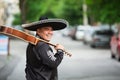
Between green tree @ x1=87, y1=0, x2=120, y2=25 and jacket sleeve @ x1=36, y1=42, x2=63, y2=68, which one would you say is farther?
green tree @ x1=87, y1=0, x2=120, y2=25

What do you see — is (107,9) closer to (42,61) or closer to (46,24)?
(46,24)

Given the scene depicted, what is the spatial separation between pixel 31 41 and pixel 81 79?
11.2 meters

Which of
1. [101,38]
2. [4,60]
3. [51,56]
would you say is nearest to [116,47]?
[4,60]

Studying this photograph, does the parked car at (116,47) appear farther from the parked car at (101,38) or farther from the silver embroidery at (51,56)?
the silver embroidery at (51,56)

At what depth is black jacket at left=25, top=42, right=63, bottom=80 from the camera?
7297 millimetres

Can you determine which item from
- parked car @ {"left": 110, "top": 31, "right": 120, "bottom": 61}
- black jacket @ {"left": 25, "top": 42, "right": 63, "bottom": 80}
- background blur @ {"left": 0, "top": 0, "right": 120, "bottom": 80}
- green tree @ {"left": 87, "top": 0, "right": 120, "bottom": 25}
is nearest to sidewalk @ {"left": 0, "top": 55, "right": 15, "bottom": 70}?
background blur @ {"left": 0, "top": 0, "right": 120, "bottom": 80}

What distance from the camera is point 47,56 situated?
7285 mm

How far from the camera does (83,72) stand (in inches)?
831

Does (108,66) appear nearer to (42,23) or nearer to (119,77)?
(119,77)

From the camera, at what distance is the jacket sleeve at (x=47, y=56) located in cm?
728

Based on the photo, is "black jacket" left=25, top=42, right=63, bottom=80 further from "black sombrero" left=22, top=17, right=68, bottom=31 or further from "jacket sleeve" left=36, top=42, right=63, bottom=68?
"black sombrero" left=22, top=17, right=68, bottom=31

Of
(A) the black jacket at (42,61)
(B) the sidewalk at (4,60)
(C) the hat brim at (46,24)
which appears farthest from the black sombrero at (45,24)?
(B) the sidewalk at (4,60)

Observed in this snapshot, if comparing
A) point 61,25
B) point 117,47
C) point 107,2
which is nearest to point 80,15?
point 107,2

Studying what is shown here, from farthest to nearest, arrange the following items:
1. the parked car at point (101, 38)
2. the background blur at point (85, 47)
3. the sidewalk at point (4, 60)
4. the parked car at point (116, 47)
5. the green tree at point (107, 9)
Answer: the parked car at point (101, 38)
the green tree at point (107, 9)
the parked car at point (116, 47)
the sidewalk at point (4, 60)
the background blur at point (85, 47)
